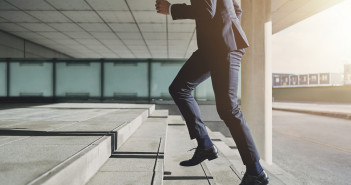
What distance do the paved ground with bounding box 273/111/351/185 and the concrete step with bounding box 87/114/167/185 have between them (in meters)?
3.08

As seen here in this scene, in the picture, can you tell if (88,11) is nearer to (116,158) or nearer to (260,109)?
(260,109)

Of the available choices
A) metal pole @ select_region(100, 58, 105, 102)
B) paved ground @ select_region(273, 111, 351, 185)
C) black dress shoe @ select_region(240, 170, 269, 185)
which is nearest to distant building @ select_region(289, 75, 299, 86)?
paved ground @ select_region(273, 111, 351, 185)

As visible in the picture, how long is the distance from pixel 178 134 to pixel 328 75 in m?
58.4

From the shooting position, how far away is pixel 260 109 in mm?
4848

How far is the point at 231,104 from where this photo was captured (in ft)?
4.66

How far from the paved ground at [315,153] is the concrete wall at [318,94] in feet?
60.9

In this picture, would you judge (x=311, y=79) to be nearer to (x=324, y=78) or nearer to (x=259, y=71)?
(x=324, y=78)

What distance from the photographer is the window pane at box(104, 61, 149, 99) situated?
736 centimetres

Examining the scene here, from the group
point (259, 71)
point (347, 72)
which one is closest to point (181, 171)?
point (259, 71)

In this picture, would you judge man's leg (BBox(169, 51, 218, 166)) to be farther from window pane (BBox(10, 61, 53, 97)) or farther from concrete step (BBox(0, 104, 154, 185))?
window pane (BBox(10, 61, 53, 97))

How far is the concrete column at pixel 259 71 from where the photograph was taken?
4.74m

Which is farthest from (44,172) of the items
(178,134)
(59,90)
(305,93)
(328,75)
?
(328,75)

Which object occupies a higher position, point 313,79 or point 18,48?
point 313,79

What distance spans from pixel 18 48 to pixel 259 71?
33.6 feet
